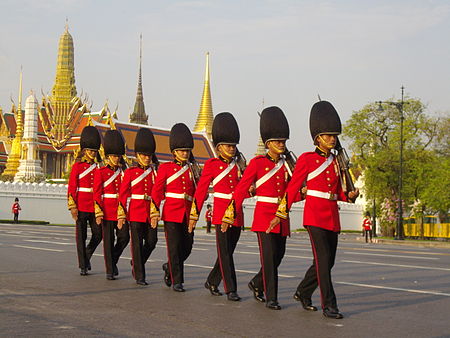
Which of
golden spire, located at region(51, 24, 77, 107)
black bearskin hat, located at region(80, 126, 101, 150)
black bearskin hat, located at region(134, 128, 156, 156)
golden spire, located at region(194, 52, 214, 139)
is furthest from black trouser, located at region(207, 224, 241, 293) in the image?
golden spire, located at region(194, 52, 214, 139)

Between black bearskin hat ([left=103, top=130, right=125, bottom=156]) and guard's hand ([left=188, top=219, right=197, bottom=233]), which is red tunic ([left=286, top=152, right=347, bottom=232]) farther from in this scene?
black bearskin hat ([left=103, top=130, right=125, bottom=156])

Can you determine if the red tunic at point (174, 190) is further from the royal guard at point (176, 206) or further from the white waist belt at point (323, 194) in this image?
the white waist belt at point (323, 194)

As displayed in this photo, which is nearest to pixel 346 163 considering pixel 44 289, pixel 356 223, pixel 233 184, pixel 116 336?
pixel 233 184

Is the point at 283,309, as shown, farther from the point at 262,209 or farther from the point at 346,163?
the point at 346,163

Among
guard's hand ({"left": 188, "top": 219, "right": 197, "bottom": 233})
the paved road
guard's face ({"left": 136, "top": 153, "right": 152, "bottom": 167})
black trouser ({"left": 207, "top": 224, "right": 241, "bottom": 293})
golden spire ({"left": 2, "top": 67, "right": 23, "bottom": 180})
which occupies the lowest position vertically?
the paved road

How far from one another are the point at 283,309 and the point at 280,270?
5.18 m

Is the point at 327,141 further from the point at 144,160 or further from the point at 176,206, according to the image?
the point at 144,160

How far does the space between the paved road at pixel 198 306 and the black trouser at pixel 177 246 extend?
268 mm

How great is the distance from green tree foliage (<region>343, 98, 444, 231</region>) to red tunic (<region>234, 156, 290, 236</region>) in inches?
1530

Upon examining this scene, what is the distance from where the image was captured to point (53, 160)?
3649 inches

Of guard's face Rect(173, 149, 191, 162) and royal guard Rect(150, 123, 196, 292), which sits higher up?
guard's face Rect(173, 149, 191, 162)

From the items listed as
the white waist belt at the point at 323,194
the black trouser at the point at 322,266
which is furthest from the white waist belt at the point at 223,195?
the black trouser at the point at 322,266

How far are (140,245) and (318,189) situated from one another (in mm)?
3561

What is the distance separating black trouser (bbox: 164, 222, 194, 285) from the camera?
406 inches
